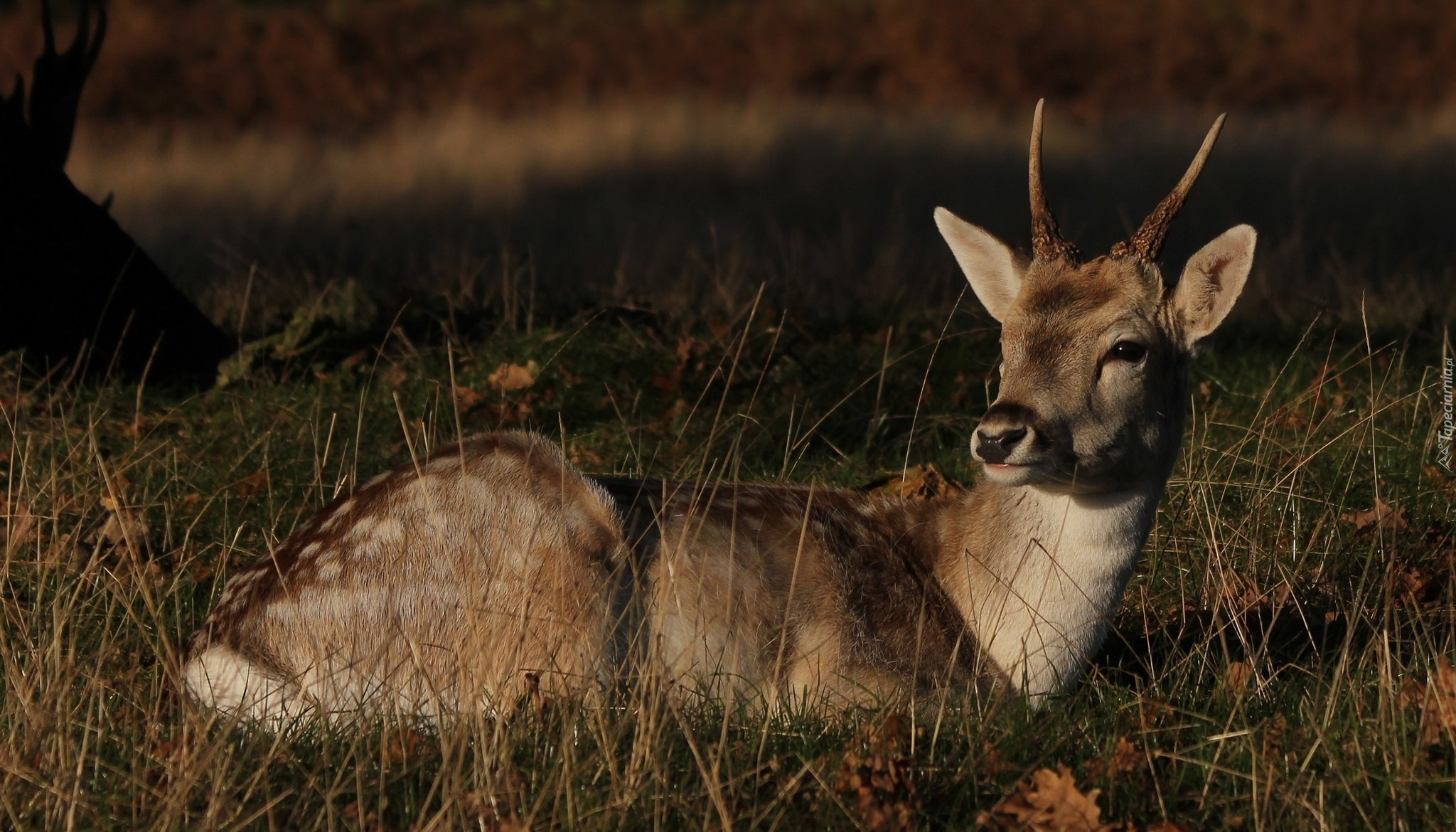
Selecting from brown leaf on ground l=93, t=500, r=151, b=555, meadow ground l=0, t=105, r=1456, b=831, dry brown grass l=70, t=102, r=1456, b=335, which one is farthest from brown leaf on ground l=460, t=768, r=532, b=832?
dry brown grass l=70, t=102, r=1456, b=335

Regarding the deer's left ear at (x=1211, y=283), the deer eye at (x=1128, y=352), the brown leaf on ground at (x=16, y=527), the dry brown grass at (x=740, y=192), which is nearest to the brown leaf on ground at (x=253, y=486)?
the brown leaf on ground at (x=16, y=527)

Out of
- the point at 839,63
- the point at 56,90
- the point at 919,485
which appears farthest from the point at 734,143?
the point at 919,485

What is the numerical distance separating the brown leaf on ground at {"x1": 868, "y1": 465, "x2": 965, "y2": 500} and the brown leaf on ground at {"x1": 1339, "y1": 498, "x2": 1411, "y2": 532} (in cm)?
115

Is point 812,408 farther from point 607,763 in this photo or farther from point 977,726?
point 607,763

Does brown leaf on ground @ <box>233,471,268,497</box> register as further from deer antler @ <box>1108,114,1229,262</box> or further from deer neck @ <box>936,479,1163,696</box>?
deer antler @ <box>1108,114,1229,262</box>

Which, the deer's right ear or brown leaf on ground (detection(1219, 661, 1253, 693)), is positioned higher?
the deer's right ear

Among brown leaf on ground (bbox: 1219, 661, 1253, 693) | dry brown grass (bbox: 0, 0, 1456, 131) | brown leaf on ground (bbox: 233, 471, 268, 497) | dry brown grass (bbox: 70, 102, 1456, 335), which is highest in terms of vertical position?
brown leaf on ground (bbox: 1219, 661, 1253, 693)

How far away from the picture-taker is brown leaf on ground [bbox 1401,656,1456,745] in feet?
11.6

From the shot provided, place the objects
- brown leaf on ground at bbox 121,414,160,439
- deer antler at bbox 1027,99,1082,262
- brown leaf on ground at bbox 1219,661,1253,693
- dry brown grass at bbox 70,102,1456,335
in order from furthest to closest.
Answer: dry brown grass at bbox 70,102,1456,335
brown leaf on ground at bbox 121,414,160,439
deer antler at bbox 1027,99,1082,262
brown leaf on ground at bbox 1219,661,1253,693

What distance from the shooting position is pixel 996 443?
3.99 metres

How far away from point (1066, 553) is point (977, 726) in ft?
2.58

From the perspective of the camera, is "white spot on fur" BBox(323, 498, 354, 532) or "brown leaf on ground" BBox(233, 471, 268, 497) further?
"brown leaf on ground" BBox(233, 471, 268, 497)

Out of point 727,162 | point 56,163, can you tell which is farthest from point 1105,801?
point 727,162

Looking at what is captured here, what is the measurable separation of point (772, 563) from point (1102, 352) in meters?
0.96
